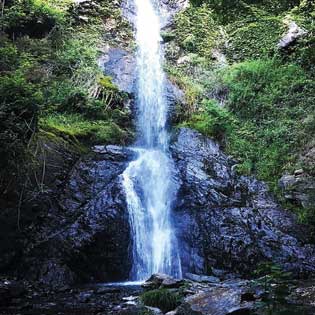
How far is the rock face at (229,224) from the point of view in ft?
31.6

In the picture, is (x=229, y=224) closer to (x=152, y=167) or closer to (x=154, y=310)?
(x=152, y=167)

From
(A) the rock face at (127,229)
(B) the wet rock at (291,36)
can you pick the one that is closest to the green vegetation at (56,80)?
(A) the rock face at (127,229)

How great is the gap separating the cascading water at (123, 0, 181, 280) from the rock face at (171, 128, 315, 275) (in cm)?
35

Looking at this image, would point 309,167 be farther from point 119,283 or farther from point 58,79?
point 58,79

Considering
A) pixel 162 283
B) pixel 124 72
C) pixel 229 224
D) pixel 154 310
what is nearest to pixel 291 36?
pixel 124 72

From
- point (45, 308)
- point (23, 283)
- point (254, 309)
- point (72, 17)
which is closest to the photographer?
point (254, 309)

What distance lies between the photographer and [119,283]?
9125 millimetres

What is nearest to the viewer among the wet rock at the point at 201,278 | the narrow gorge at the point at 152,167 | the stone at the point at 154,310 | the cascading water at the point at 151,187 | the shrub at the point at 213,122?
the stone at the point at 154,310

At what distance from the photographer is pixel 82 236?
376 inches

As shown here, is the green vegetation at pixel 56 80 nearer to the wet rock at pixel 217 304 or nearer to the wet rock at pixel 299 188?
the wet rock at pixel 217 304

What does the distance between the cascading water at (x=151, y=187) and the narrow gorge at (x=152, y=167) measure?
36 mm

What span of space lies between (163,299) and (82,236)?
11.8 ft

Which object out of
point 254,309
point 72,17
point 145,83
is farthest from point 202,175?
point 72,17

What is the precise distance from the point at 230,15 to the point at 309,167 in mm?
4550
